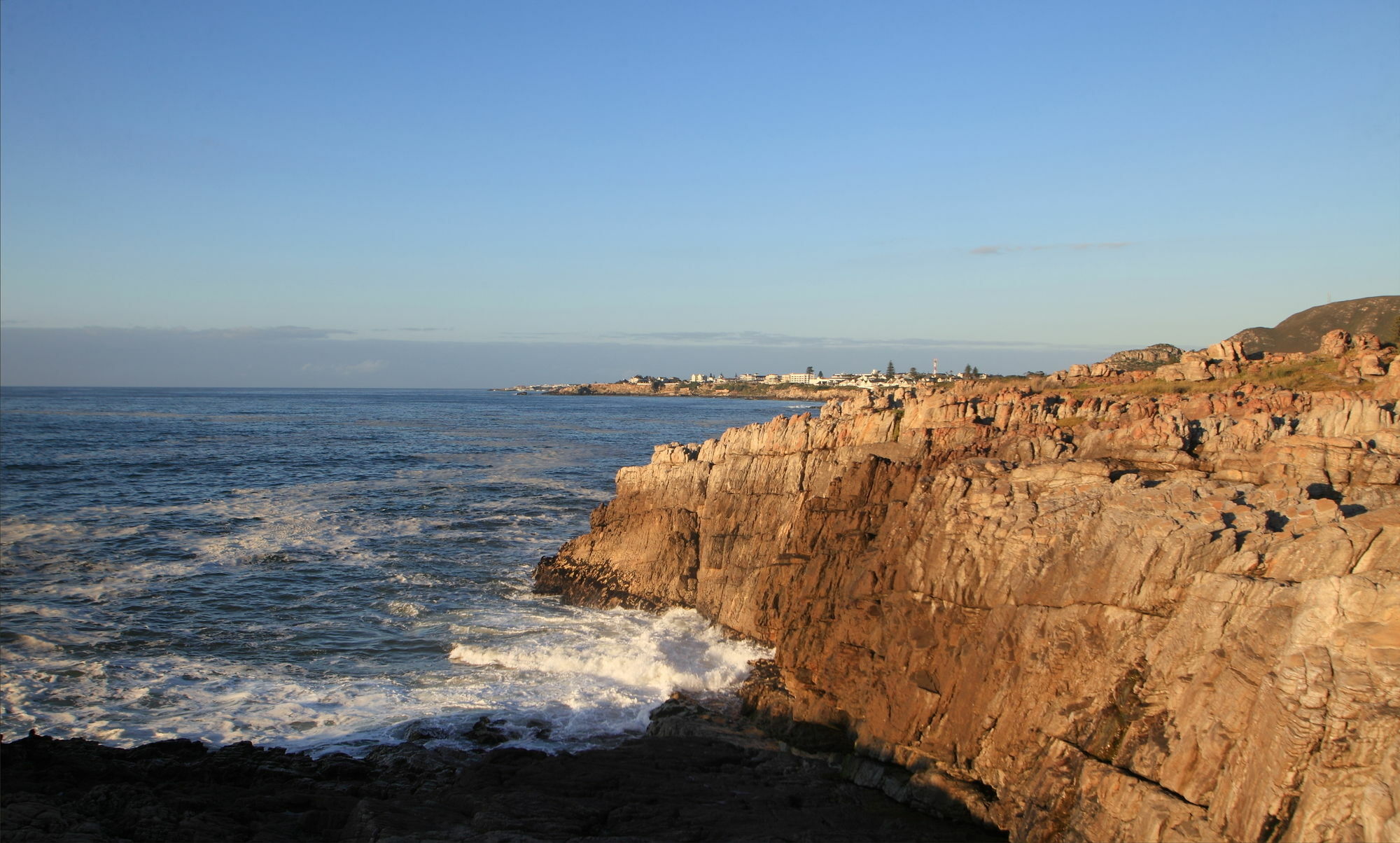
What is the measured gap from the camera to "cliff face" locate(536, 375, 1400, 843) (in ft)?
33.0

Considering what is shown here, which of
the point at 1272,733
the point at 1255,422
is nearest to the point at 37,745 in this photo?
the point at 1272,733

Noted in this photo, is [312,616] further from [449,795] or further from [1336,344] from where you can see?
[1336,344]

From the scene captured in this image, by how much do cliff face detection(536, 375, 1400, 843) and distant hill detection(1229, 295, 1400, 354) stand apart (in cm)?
4326

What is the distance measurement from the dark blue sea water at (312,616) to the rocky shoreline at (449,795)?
1800mm

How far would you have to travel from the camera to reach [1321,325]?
6303 centimetres

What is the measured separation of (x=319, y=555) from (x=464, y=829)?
25093 millimetres

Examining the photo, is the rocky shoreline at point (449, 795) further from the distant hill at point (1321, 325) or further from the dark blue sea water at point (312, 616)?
the distant hill at point (1321, 325)

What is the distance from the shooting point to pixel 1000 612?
14883mm

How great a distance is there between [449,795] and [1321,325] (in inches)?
2831

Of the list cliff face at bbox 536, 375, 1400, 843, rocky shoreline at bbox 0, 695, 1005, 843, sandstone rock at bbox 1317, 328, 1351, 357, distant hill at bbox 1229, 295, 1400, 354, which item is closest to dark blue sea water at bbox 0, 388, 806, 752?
rocky shoreline at bbox 0, 695, 1005, 843

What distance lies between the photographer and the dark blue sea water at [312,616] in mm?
19172

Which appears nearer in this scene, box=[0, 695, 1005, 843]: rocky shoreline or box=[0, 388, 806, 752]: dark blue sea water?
box=[0, 695, 1005, 843]: rocky shoreline

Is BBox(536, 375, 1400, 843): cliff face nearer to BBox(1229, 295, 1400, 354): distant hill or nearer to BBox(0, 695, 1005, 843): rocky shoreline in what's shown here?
BBox(0, 695, 1005, 843): rocky shoreline

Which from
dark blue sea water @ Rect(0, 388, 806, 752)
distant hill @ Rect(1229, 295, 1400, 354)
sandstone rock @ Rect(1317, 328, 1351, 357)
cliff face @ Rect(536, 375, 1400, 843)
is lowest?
dark blue sea water @ Rect(0, 388, 806, 752)
